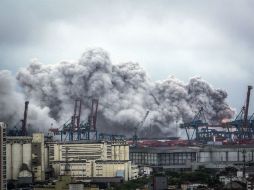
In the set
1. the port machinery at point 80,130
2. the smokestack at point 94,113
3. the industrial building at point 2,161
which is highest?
the smokestack at point 94,113

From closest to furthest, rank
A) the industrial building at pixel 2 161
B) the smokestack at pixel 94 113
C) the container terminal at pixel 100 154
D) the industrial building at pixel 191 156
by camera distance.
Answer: the industrial building at pixel 2 161 < the container terminal at pixel 100 154 < the industrial building at pixel 191 156 < the smokestack at pixel 94 113

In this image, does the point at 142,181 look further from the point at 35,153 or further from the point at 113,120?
the point at 113,120

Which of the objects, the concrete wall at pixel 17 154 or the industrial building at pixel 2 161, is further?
the concrete wall at pixel 17 154

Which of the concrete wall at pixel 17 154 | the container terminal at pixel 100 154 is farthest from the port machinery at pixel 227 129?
the concrete wall at pixel 17 154

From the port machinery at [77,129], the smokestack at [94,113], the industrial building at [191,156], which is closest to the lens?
the industrial building at [191,156]

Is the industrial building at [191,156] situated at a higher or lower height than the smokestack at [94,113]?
lower

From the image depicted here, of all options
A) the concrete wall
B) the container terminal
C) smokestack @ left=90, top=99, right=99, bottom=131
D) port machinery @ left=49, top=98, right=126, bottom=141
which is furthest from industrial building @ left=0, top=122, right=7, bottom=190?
smokestack @ left=90, top=99, right=99, bottom=131

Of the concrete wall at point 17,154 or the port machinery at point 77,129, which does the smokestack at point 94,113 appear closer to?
the port machinery at point 77,129

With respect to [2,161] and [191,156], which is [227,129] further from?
[2,161]
